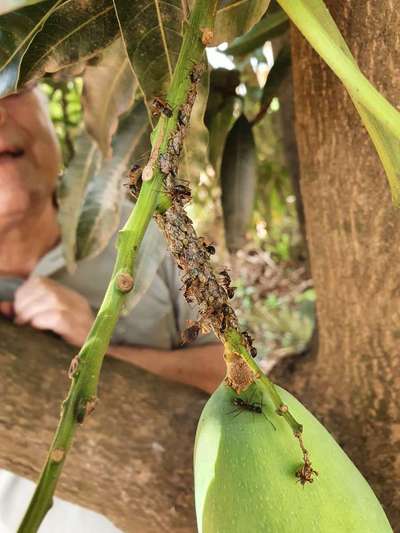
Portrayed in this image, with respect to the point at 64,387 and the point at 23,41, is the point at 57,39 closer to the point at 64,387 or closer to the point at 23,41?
the point at 23,41

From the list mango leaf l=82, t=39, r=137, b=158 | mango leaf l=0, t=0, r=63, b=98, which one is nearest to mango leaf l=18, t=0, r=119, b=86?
mango leaf l=0, t=0, r=63, b=98

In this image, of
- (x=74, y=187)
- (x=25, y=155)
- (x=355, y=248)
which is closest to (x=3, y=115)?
(x=25, y=155)

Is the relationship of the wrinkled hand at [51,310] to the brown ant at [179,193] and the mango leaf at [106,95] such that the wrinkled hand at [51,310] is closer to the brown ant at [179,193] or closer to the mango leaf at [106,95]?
the mango leaf at [106,95]

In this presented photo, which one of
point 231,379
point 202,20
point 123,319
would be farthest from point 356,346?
point 123,319

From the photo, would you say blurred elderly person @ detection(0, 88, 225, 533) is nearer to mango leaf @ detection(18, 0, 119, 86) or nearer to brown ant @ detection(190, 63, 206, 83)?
mango leaf @ detection(18, 0, 119, 86)

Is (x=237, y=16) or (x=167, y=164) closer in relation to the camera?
(x=167, y=164)

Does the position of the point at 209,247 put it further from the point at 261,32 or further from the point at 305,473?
the point at 261,32
